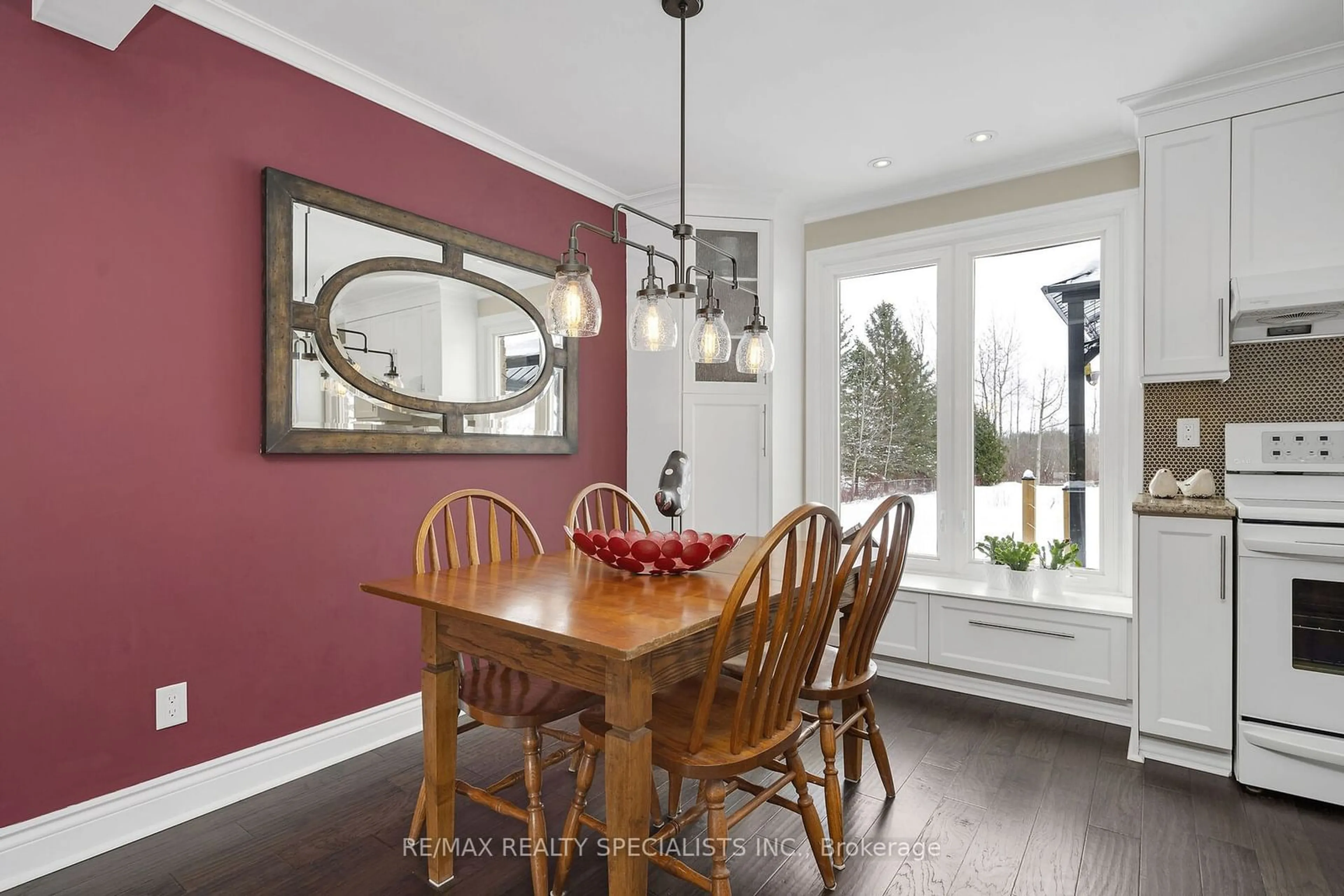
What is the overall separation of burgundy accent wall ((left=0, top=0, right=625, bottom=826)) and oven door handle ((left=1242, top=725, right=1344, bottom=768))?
3.09 m

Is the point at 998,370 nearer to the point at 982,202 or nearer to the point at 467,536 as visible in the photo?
the point at 982,202

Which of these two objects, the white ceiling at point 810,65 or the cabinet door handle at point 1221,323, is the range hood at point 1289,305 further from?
the white ceiling at point 810,65

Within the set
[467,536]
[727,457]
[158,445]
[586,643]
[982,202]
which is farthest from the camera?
[727,457]

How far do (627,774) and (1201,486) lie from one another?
8.55ft

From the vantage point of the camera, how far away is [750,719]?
154 cm

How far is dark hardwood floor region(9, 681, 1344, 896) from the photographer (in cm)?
179

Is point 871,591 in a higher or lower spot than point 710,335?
lower

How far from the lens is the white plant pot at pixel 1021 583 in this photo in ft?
10.3

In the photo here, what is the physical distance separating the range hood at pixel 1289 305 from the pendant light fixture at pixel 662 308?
1.79 meters

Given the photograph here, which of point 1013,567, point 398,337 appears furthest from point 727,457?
point 398,337

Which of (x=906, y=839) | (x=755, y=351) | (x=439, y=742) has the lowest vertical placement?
(x=906, y=839)

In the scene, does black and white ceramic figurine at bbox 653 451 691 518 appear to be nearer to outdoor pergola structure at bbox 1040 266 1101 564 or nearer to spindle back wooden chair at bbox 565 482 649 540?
spindle back wooden chair at bbox 565 482 649 540

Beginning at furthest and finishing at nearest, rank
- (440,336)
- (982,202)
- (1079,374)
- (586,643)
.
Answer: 1. (982,202)
2. (1079,374)
3. (440,336)
4. (586,643)

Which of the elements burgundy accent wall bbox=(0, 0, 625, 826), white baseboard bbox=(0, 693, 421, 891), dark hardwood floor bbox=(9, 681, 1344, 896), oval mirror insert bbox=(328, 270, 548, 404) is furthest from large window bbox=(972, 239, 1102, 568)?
white baseboard bbox=(0, 693, 421, 891)
